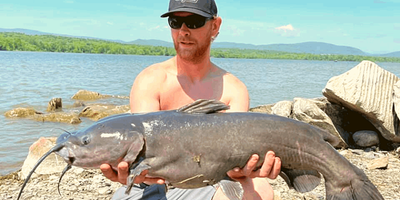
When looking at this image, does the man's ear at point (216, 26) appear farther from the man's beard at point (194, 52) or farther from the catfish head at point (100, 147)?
the catfish head at point (100, 147)

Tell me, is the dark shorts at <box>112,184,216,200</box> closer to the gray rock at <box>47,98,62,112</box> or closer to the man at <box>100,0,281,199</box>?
the man at <box>100,0,281,199</box>

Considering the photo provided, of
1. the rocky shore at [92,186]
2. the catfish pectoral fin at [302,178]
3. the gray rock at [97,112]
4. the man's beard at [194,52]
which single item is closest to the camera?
the catfish pectoral fin at [302,178]

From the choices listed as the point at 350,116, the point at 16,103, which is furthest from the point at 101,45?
the point at 350,116

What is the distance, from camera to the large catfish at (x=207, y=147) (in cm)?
232

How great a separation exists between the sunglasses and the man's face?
0.9 inches

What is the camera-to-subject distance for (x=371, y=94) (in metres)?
6.83

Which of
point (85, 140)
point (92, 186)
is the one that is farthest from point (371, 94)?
point (85, 140)

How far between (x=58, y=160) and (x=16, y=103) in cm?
965

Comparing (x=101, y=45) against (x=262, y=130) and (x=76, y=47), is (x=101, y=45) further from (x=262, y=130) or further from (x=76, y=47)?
(x=262, y=130)

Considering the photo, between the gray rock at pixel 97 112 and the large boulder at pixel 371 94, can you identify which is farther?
the gray rock at pixel 97 112

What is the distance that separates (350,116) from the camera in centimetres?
759

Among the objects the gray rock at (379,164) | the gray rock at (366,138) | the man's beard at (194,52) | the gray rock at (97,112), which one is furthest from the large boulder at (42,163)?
the gray rock at (97,112)

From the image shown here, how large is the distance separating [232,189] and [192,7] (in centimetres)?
149

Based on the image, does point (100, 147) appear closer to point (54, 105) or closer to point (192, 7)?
point (192, 7)
